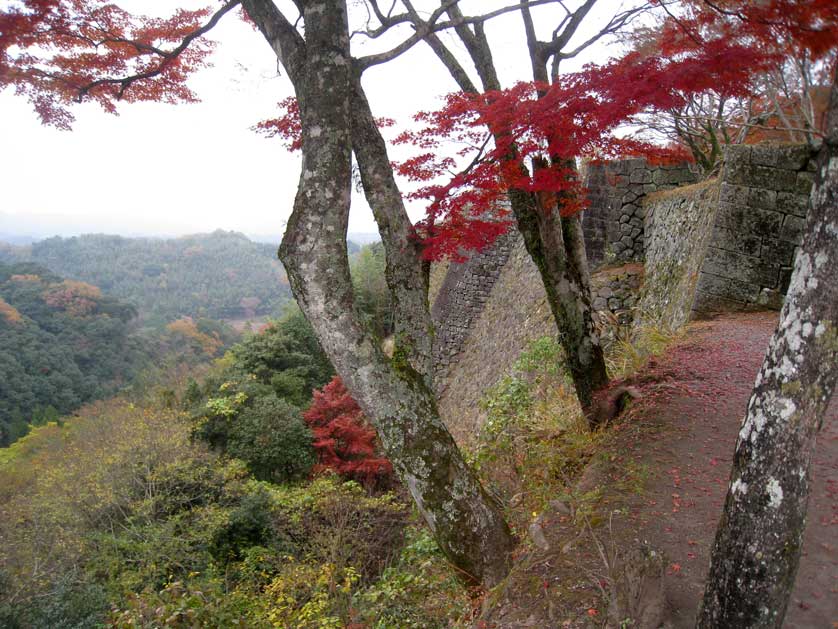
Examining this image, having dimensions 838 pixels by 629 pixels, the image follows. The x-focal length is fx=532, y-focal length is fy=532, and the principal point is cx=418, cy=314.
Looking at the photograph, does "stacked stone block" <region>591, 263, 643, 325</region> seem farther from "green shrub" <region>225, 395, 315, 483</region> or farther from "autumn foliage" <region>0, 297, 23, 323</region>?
"autumn foliage" <region>0, 297, 23, 323</region>

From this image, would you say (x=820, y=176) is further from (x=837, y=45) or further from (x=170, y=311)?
(x=170, y=311)

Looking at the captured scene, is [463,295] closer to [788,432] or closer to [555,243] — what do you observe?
[555,243]

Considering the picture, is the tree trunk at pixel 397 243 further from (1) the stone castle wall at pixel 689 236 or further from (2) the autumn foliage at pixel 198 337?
(2) the autumn foliage at pixel 198 337

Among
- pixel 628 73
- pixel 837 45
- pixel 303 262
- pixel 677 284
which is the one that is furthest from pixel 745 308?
pixel 303 262

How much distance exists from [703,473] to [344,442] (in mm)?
8716

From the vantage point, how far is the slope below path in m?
2.38

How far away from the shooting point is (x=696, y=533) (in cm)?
280

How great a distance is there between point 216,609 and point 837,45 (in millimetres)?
5979

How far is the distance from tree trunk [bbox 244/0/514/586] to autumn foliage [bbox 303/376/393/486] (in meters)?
7.57

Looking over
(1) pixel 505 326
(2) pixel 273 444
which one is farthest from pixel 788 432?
(2) pixel 273 444

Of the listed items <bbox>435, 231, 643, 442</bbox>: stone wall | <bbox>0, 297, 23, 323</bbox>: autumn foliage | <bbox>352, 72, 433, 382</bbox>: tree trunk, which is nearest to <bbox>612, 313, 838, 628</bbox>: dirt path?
<bbox>352, 72, 433, 382</bbox>: tree trunk

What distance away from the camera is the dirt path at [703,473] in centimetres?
233

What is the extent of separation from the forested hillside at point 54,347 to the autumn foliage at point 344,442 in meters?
14.6

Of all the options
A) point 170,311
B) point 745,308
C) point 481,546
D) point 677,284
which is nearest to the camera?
point 481,546
